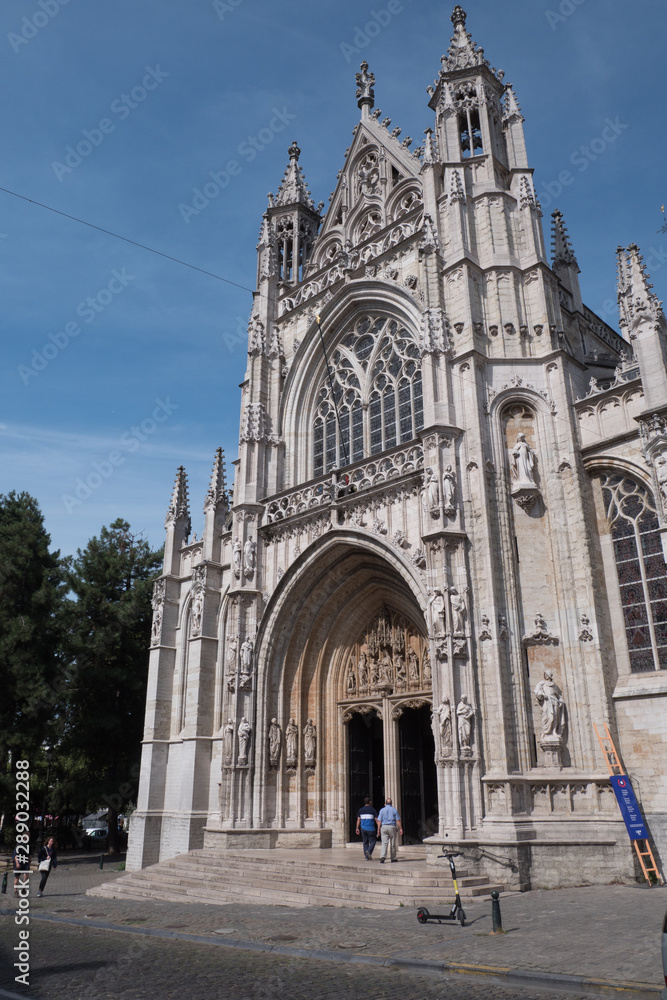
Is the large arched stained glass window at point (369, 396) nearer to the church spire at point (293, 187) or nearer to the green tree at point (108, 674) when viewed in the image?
the church spire at point (293, 187)

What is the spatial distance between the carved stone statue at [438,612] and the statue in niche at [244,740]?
682cm

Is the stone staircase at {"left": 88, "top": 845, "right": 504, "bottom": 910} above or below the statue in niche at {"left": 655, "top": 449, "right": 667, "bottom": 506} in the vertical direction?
below

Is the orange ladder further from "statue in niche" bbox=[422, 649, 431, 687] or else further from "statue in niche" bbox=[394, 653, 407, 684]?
"statue in niche" bbox=[394, 653, 407, 684]

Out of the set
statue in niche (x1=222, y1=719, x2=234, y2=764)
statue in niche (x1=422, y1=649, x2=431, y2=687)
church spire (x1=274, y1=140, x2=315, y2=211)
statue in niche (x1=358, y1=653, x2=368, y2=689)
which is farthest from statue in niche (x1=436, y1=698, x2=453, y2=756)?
church spire (x1=274, y1=140, x2=315, y2=211)

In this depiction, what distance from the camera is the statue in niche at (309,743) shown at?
66.1 ft

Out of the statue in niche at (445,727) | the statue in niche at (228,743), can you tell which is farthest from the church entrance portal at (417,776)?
the statue in niche at (228,743)

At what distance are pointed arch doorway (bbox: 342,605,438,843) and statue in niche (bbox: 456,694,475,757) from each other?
347 centimetres

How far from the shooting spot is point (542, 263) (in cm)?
1908

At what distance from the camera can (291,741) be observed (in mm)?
20094

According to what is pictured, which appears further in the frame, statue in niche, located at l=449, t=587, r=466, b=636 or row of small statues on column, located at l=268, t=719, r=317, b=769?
row of small statues on column, located at l=268, t=719, r=317, b=769

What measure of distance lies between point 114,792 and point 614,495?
73.2 ft

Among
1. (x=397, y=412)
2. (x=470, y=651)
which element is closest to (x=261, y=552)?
(x=397, y=412)

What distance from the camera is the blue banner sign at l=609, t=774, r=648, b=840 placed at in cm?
1366

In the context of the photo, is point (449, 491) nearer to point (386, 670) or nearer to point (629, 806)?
point (386, 670)
